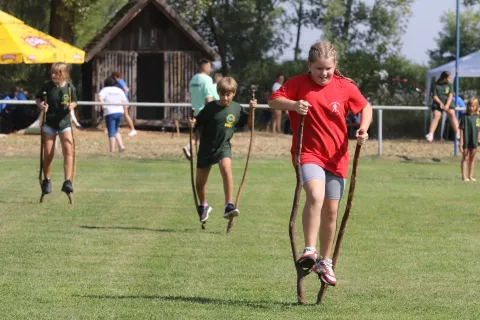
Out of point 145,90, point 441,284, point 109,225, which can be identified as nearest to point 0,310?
point 441,284

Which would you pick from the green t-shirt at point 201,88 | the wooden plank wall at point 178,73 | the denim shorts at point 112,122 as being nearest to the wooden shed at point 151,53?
the wooden plank wall at point 178,73

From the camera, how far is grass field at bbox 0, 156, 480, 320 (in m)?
8.20

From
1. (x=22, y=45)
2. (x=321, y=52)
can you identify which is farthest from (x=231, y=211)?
(x=22, y=45)

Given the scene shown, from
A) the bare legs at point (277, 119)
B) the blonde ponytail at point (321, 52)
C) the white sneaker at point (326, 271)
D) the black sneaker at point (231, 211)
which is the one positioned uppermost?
the blonde ponytail at point (321, 52)

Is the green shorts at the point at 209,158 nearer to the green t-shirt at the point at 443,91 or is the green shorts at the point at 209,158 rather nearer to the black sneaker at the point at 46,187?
the black sneaker at the point at 46,187

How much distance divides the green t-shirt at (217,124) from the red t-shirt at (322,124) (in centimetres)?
459

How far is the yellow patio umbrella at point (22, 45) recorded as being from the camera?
27.0 meters

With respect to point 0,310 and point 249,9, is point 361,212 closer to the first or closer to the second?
point 0,310

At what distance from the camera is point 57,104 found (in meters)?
15.7

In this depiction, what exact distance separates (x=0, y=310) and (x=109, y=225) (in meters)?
5.54

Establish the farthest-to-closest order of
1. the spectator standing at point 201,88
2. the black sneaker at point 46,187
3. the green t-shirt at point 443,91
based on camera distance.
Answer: the green t-shirt at point 443,91, the spectator standing at point 201,88, the black sneaker at point 46,187

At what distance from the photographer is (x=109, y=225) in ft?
44.1

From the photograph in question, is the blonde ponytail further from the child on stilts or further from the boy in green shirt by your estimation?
the child on stilts

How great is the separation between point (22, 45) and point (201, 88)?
8.47 meters
